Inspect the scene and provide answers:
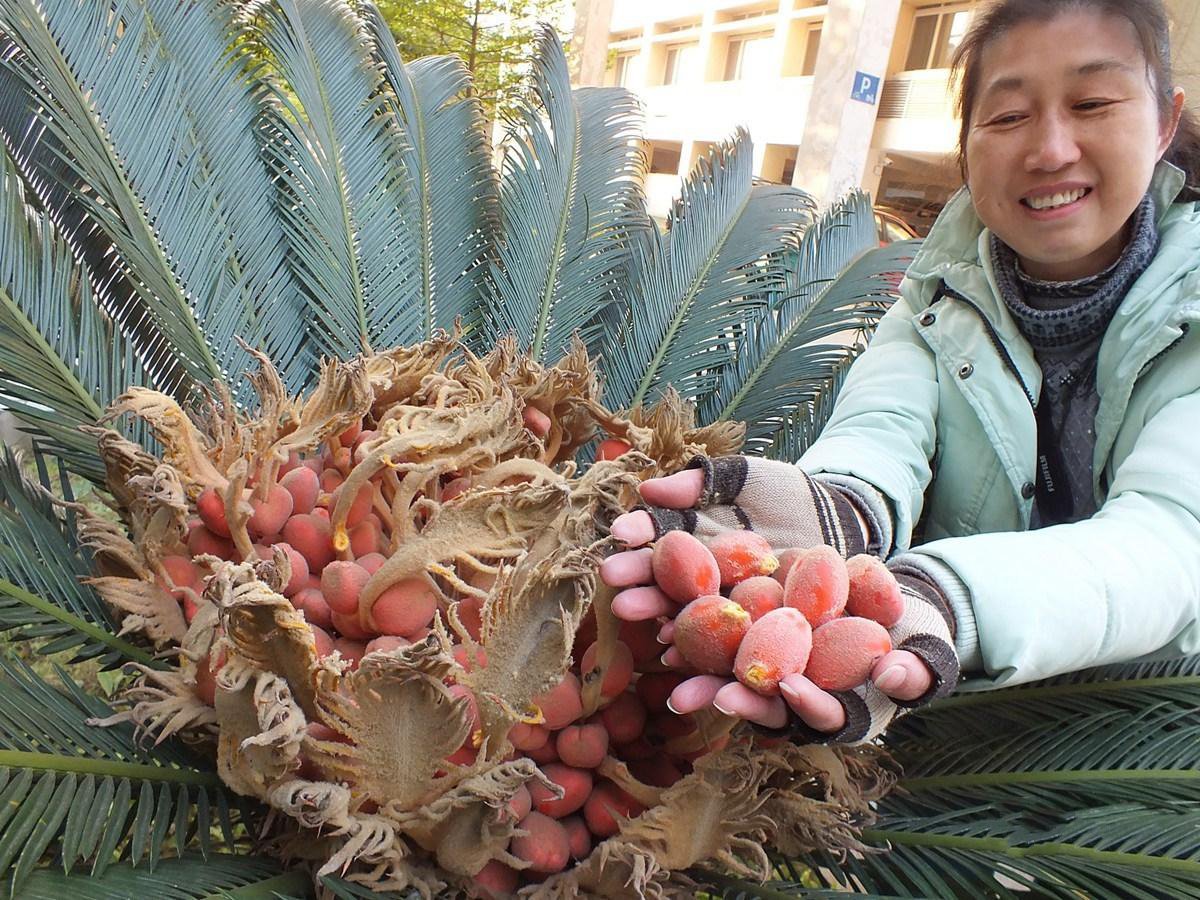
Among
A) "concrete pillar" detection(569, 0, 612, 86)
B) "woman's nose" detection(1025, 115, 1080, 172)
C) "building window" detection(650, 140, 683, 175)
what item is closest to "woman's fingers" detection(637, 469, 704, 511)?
"woman's nose" detection(1025, 115, 1080, 172)

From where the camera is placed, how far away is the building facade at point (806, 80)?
816 cm

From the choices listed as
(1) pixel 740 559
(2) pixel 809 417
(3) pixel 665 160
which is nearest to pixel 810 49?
(3) pixel 665 160

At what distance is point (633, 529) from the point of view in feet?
3.13

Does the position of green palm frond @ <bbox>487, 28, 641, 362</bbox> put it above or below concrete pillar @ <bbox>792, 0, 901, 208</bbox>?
below

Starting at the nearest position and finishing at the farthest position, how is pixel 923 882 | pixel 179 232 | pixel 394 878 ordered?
pixel 394 878 < pixel 923 882 < pixel 179 232

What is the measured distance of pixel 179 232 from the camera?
5.55ft

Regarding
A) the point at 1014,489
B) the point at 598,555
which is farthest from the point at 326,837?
the point at 1014,489

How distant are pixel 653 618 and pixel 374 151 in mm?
1477

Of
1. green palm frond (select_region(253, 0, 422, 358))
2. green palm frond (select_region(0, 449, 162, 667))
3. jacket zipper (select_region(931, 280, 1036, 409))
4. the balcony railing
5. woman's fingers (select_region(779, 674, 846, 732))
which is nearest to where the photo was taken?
woman's fingers (select_region(779, 674, 846, 732))

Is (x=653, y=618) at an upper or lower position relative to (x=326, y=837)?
upper

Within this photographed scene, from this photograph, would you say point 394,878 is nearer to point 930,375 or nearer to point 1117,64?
point 930,375

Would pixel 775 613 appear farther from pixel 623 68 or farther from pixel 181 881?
pixel 623 68

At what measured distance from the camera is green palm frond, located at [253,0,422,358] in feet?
6.27

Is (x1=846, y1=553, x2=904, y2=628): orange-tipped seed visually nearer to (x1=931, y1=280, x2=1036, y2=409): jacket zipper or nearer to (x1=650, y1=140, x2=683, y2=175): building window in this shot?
(x1=931, y1=280, x2=1036, y2=409): jacket zipper
